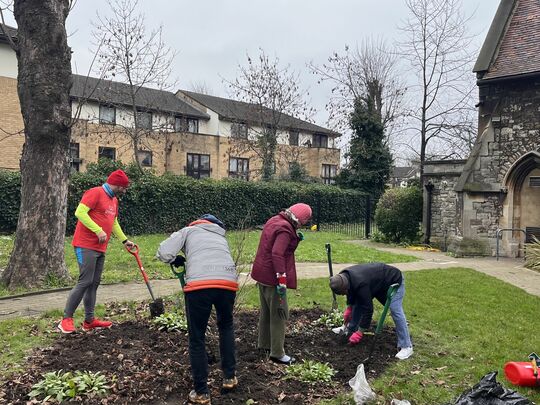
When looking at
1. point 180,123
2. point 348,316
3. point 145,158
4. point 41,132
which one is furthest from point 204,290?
point 180,123

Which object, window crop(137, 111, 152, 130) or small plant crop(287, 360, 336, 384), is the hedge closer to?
small plant crop(287, 360, 336, 384)

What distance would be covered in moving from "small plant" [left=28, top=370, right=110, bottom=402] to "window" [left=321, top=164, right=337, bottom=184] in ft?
130

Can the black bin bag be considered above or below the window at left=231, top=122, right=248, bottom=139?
below

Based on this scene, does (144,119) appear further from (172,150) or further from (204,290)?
(204,290)

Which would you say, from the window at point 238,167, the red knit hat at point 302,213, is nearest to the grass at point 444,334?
the red knit hat at point 302,213

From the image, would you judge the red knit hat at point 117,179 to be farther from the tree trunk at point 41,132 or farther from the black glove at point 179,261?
the tree trunk at point 41,132

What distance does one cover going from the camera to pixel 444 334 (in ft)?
21.0

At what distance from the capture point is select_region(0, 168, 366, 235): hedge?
16.9 meters

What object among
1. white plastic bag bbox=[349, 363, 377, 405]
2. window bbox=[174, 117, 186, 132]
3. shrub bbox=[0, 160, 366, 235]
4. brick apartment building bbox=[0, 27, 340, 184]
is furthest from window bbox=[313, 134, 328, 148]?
white plastic bag bbox=[349, 363, 377, 405]

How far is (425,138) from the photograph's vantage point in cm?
2839

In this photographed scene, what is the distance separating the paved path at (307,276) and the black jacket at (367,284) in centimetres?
Answer: 308

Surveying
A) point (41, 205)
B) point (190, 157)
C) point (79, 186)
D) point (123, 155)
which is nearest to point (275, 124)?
point (190, 157)

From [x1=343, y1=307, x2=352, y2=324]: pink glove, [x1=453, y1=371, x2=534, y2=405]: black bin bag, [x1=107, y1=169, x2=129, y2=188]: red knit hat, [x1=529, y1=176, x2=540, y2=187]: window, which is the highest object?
[x1=529, y1=176, x2=540, y2=187]: window

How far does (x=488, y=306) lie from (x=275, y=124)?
2533 cm
